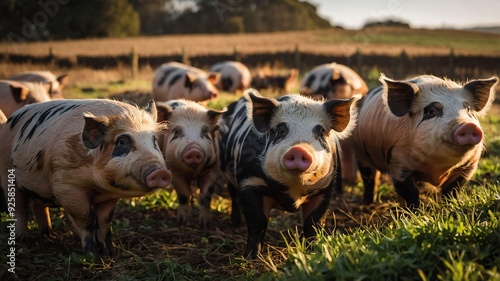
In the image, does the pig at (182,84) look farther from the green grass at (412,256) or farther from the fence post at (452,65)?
the fence post at (452,65)

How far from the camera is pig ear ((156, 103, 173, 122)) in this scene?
19.3ft

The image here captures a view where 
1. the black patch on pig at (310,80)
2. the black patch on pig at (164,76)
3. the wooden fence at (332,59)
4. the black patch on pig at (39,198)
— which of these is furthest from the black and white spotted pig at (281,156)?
the wooden fence at (332,59)

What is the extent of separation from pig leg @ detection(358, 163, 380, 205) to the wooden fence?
16167mm

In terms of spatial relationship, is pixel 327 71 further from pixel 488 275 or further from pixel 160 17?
pixel 160 17

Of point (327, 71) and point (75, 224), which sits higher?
point (327, 71)

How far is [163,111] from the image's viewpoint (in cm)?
594

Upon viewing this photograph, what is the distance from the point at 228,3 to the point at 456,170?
47.6m

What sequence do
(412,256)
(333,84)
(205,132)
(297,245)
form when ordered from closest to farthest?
(412,256) < (297,245) < (205,132) < (333,84)

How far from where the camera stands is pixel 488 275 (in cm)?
305

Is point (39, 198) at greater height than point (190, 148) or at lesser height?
lesser

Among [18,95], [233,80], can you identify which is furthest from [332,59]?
[18,95]

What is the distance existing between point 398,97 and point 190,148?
1.96m

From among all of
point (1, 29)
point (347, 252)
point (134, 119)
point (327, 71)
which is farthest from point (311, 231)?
point (1, 29)

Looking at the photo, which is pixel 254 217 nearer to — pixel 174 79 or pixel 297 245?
pixel 297 245
